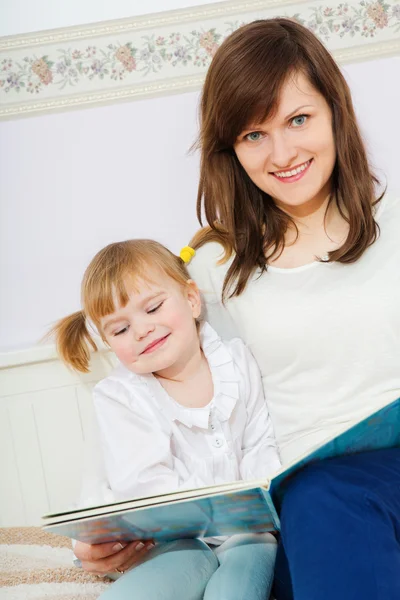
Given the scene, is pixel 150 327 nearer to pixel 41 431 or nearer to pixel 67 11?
pixel 41 431

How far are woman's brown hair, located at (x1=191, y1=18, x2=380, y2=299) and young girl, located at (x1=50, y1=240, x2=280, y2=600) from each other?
136 millimetres

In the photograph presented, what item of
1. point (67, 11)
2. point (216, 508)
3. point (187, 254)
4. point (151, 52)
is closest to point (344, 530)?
point (216, 508)

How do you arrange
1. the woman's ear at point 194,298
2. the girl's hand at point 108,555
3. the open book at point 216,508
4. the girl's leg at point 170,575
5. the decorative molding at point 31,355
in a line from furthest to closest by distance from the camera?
the decorative molding at point 31,355, the woman's ear at point 194,298, the girl's hand at point 108,555, the girl's leg at point 170,575, the open book at point 216,508

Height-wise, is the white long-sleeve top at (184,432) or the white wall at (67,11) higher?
the white wall at (67,11)

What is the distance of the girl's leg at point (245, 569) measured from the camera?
111 centimetres

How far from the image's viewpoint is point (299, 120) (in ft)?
4.36

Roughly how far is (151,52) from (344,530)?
4.22 feet

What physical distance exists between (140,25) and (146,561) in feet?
4.00

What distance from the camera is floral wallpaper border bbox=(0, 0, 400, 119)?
1837 millimetres

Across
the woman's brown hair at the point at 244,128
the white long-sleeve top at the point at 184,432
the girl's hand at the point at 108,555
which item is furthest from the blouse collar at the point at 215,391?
the girl's hand at the point at 108,555

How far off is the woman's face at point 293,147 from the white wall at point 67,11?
0.62 meters

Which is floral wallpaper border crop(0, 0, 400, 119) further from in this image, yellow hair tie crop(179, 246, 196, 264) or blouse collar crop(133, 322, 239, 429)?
blouse collar crop(133, 322, 239, 429)

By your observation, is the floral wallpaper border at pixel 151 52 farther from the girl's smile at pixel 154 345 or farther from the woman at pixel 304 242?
the girl's smile at pixel 154 345

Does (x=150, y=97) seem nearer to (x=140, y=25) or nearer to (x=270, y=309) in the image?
(x=140, y=25)
